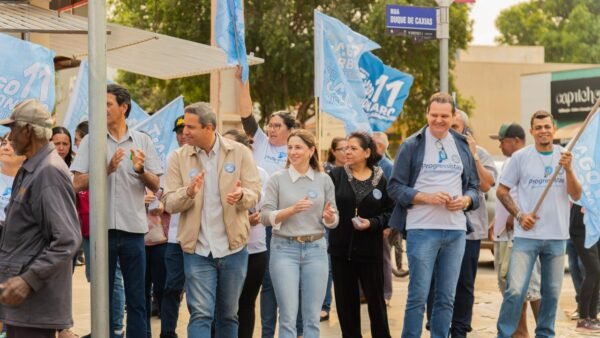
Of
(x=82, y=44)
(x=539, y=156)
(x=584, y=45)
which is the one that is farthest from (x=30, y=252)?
(x=584, y=45)

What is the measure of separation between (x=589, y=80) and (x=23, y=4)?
2726 cm

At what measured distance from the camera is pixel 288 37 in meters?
31.5

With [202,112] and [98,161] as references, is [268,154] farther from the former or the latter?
[98,161]

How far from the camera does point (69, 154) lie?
9.57 metres

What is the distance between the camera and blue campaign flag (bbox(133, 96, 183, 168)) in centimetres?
1124

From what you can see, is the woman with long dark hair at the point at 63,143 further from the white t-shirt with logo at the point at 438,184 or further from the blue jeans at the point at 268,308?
the white t-shirt with logo at the point at 438,184

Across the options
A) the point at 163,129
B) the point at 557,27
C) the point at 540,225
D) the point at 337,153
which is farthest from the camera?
the point at 557,27

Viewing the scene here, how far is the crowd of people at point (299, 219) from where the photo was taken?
24.8 ft

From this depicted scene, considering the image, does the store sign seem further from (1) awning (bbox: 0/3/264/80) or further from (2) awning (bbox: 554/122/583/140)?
(1) awning (bbox: 0/3/264/80)

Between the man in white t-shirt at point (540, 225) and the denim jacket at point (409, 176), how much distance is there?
65 centimetres

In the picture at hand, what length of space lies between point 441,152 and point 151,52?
4.47 m

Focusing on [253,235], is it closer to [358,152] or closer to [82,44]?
[358,152]

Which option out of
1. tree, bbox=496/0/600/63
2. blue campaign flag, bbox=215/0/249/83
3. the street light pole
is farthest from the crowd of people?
tree, bbox=496/0/600/63

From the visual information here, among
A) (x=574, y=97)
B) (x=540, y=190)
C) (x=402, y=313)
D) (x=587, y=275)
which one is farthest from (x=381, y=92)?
(x=574, y=97)
